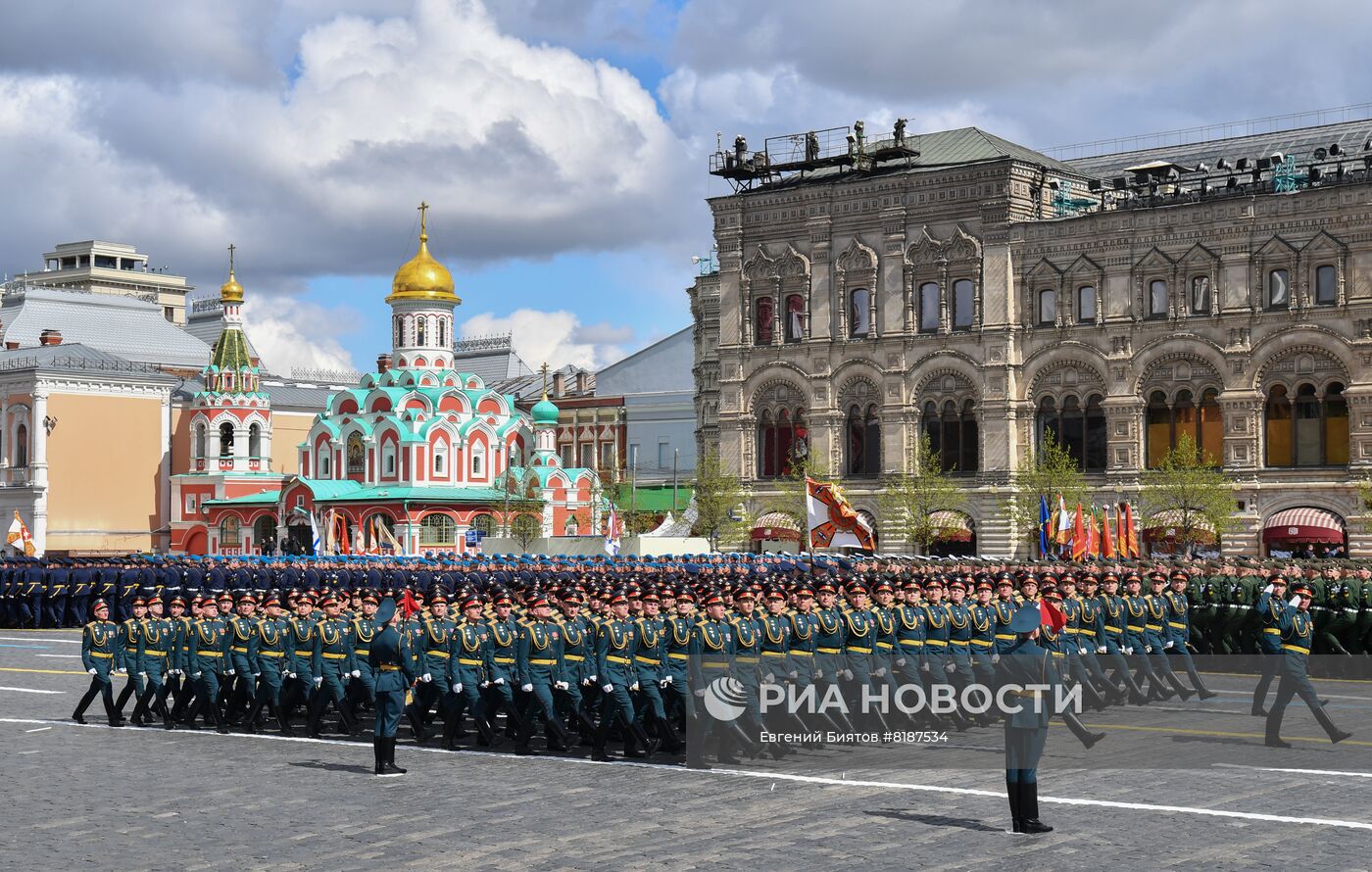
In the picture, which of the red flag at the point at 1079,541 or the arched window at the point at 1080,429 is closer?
the red flag at the point at 1079,541

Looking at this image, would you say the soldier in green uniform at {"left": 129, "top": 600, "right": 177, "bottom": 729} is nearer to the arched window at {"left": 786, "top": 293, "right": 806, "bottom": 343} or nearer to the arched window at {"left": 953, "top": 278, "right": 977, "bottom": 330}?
the arched window at {"left": 953, "top": 278, "right": 977, "bottom": 330}

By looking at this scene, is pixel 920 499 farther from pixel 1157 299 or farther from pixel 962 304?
pixel 1157 299

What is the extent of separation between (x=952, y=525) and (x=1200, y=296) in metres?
9.51

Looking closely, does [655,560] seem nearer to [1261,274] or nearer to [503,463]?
[1261,274]

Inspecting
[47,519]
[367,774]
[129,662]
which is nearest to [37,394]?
[47,519]

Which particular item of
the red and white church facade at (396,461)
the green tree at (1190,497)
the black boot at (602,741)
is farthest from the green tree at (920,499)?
the black boot at (602,741)

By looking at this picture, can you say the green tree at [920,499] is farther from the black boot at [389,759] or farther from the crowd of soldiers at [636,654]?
the black boot at [389,759]

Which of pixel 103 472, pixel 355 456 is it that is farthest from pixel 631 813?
pixel 103 472

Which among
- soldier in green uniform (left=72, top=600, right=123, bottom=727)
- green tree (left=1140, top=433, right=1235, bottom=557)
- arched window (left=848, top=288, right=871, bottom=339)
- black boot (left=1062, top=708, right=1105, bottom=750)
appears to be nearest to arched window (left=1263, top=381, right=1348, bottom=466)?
green tree (left=1140, top=433, right=1235, bottom=557)

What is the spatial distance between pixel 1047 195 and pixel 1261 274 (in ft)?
25.5

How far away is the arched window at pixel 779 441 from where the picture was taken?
53844mm

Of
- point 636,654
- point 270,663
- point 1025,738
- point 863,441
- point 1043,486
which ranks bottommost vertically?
Result: point 1025,738

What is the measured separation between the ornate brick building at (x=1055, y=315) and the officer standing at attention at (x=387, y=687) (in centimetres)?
3441

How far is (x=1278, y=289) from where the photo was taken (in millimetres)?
45344
